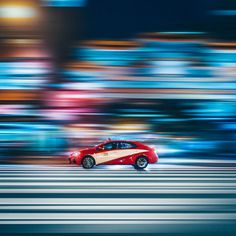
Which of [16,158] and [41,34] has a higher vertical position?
[41,34]

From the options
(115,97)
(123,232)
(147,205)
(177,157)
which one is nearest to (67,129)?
(115,97)

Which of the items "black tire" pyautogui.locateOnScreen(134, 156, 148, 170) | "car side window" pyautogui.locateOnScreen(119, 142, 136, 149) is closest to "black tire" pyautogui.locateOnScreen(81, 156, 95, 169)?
"car side window" pyautogui.locateOnScreen(119, 142, 136, 149)

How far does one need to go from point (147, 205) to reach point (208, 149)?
20.0 m

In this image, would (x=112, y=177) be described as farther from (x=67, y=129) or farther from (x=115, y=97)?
(x=115, y=97)

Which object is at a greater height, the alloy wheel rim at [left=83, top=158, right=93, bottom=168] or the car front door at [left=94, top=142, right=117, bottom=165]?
the car front door at [left=94, top=142, right=117, bottom=165]

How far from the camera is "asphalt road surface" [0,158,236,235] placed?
7461 millimetres

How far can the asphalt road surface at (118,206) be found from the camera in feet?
24.5

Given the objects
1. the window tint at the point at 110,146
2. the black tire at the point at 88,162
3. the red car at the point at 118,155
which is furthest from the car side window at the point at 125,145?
the black tire at the point at 88,162

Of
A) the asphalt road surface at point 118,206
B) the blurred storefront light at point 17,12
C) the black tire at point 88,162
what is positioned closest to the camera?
the asphalt road surface at point 118,206

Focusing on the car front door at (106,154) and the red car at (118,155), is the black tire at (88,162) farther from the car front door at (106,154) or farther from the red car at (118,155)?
the car front door at (106,154)

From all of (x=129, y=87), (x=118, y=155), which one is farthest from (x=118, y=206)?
(x=129, y=87)

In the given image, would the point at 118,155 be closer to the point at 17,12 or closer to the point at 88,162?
the point at 88,162

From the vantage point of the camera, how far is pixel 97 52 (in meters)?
32.9

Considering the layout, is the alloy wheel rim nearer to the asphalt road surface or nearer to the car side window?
the car side window
